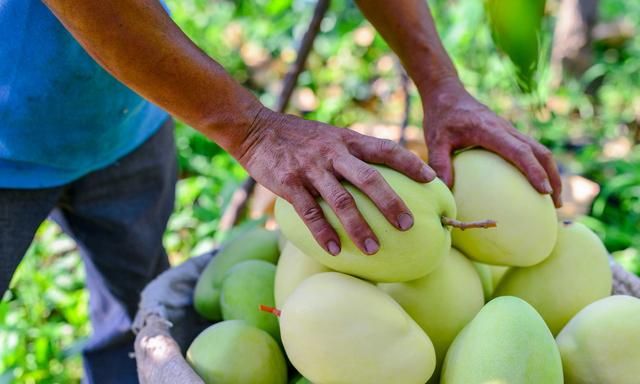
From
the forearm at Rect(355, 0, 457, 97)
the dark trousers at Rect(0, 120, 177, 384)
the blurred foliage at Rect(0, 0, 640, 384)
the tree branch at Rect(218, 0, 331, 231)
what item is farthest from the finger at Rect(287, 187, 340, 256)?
the blurred foliage at Rect(0, 0, 640, 384)

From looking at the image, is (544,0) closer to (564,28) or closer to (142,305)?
(142,305)

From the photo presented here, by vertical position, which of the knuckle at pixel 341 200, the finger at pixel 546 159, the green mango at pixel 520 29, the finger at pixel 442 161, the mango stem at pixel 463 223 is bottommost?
the finger at pixel 546 159

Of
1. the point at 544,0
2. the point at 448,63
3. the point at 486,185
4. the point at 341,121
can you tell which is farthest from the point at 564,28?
the point at 544,0

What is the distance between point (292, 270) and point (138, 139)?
24.0 inches

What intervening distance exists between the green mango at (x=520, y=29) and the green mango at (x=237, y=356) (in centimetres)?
71

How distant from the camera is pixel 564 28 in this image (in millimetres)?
3174

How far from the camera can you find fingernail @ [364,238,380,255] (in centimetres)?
83

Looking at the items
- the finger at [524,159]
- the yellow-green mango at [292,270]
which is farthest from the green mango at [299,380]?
the finger at [524,159]

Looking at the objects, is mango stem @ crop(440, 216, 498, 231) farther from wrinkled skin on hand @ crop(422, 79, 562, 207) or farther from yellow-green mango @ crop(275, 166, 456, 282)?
wrinkled skin on hand @ crop(422, 79, 562, 207)

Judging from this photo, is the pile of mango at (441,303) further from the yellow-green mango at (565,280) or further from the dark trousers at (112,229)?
the dark trousers at (112,229)

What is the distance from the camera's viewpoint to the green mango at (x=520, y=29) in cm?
32

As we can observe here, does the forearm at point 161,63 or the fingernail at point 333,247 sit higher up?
the forearm at point 161,63

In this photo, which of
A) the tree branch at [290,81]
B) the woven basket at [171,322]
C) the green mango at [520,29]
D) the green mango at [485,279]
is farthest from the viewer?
the tree branch at [290,81]

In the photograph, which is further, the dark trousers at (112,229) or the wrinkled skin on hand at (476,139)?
the dark trousers at (112,229)
